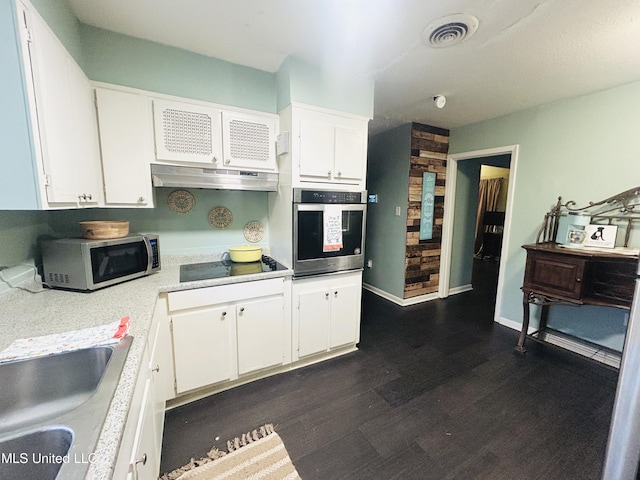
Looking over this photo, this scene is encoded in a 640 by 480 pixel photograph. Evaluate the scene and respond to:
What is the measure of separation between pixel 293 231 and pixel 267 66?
1320mm

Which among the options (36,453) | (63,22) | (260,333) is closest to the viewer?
(36,453)

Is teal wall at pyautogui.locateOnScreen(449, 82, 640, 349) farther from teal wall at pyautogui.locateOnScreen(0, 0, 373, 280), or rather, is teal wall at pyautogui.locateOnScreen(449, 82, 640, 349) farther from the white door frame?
teal wall at pyautogui.locateOnScreen(0, 0, 373, 280)

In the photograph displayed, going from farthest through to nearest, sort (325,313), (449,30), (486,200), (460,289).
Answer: (486,200) < (460,289) < (325,313) < (449,30)

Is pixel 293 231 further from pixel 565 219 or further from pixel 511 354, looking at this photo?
pixel 565 219

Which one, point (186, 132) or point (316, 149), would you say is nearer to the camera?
point (186, 132)

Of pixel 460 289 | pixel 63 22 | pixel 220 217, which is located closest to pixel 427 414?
pixel 220 217

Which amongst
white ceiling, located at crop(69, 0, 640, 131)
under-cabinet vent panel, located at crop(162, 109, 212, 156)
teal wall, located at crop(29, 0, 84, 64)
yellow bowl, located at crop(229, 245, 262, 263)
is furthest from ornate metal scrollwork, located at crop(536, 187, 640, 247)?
teal wall, located at crop(29, 0, 84, 64)

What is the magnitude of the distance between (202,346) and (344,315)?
3.83 feet

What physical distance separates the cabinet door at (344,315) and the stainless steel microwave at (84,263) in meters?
1.52

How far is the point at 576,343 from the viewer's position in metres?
2.47

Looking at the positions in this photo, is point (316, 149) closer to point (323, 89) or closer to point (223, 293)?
point (323, 89)

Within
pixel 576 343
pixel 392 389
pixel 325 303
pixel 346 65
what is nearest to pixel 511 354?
pixel 576 343

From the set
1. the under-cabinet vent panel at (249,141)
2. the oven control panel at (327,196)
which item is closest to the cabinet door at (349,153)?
the oven control panel at (327,196)

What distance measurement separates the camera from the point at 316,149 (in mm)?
2021
